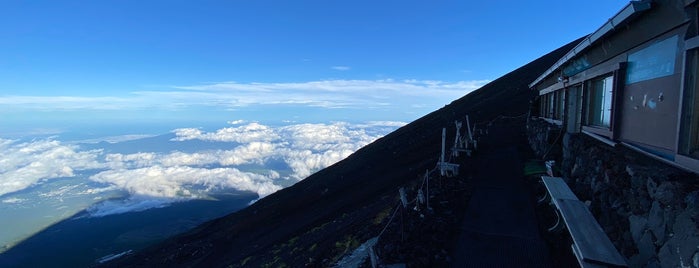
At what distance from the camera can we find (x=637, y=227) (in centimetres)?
547

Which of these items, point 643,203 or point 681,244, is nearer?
point 681,244

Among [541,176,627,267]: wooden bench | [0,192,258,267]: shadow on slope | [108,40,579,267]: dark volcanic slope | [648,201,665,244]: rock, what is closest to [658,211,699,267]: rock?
[648,201,665,244]: rock

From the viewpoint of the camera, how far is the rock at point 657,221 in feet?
15.3

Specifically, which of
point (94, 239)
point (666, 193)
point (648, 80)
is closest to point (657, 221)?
point (666, 193)

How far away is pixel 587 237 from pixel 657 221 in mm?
970

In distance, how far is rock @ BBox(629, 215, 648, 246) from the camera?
527cm

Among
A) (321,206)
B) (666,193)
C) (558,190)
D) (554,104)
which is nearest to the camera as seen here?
(666,193)

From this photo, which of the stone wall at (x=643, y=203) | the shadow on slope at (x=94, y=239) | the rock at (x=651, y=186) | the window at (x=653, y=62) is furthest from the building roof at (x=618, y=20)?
the shadow on slope at (x=94, y=239)

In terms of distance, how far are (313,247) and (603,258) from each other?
13172 mm

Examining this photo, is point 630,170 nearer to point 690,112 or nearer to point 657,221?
point 690,112

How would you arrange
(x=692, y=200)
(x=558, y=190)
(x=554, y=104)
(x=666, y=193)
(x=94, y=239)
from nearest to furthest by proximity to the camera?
(x=692, y=200)
(x=666, y=193)
(x=558, y=190)
(x=554, y=104)
(x=94, y=239)

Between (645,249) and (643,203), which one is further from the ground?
(643,203)

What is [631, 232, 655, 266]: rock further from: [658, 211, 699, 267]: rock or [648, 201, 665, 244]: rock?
[658, 211, 699, 267]: rock

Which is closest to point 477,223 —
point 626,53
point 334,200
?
point 626,53
